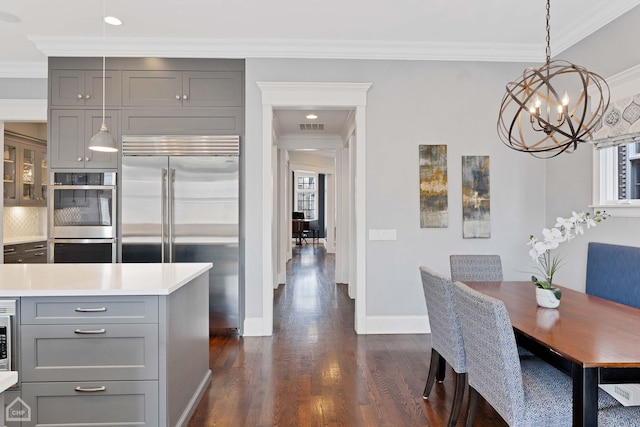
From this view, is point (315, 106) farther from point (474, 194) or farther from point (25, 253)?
point (25, 253)

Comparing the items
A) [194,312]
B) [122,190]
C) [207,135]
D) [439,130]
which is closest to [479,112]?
[439,130]

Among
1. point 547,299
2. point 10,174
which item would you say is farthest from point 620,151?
point 10,174

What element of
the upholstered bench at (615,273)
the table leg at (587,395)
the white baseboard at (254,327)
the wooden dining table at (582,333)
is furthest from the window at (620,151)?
the white baseboard at (254,327)

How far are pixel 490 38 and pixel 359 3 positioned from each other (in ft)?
5.11

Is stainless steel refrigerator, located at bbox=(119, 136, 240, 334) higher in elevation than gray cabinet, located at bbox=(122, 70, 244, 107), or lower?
lower

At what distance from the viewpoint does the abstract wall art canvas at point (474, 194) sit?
4.27m

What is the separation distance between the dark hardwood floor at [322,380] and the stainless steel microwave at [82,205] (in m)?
1.69

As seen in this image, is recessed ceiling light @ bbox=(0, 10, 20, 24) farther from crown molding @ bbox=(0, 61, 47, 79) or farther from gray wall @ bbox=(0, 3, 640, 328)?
gray wall @ bbox=(0, 3, 640, 328)

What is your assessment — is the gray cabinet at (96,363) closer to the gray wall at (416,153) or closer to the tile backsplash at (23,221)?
the gray wall at (416,153)

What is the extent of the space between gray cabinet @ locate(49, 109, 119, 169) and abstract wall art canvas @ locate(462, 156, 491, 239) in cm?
371

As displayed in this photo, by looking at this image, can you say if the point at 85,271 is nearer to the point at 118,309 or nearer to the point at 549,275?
the point at 118,309

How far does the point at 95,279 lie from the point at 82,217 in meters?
2.12

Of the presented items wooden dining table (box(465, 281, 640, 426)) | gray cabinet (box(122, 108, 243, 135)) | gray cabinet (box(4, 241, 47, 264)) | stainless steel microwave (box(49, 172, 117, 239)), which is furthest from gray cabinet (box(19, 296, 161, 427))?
gray cabinet (box(4, 241, 47, 264))

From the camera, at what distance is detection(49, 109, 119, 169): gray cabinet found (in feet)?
13.5
